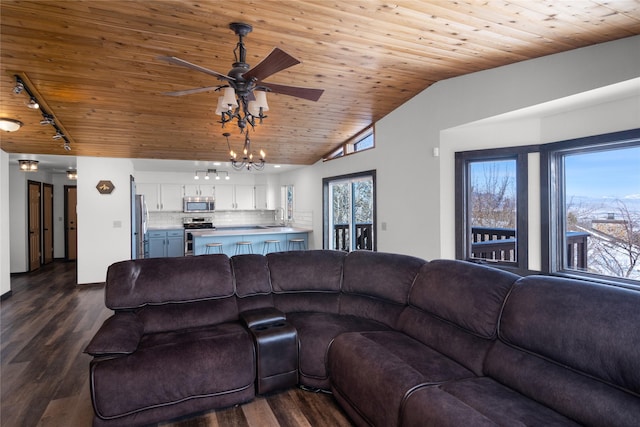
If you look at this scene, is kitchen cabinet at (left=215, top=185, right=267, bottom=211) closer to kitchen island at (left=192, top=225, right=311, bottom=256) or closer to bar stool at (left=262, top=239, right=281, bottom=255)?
kitchen island at (left=192, top=225, right=311, bottom=256)

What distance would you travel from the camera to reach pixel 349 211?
652cm

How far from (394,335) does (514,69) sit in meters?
2.76

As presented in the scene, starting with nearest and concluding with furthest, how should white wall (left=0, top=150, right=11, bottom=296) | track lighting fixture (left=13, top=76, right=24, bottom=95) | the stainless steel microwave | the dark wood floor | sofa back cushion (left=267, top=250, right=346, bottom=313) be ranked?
the dark wood floor, sofa back cushion (left=267, top=250, right=346, bottom=313), track lighting fixture (left=13, top=76, right=24, bottom=95), white wall (left=0, top=150, right=11, bottom=296), the stainless steel microwave

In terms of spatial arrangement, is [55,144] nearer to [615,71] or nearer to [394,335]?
[394,335]

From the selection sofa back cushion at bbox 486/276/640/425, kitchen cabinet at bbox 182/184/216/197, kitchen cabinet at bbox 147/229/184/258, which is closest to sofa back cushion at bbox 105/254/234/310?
sofa back cushion at bbox 486/276/640/425

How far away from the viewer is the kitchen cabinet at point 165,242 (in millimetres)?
8227

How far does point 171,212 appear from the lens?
29.5ft

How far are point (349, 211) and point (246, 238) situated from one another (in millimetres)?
2223

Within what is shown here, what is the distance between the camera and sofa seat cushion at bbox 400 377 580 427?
4.82 ft

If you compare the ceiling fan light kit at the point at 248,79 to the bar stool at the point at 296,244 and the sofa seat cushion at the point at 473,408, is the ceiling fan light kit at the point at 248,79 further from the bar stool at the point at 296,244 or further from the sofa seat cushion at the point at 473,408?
the bar stool at the point at 296,244

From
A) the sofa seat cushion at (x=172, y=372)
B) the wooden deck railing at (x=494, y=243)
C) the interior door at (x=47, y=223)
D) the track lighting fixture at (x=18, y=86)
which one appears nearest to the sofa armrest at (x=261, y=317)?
the sofa seat cushion at (x=172, y=372)

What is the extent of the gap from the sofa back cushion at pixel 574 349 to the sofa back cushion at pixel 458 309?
3.5 inches

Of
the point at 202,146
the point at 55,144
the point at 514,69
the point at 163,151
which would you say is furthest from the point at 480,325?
the point at 55,144

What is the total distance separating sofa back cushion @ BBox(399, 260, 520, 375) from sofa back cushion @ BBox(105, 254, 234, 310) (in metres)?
1.56
